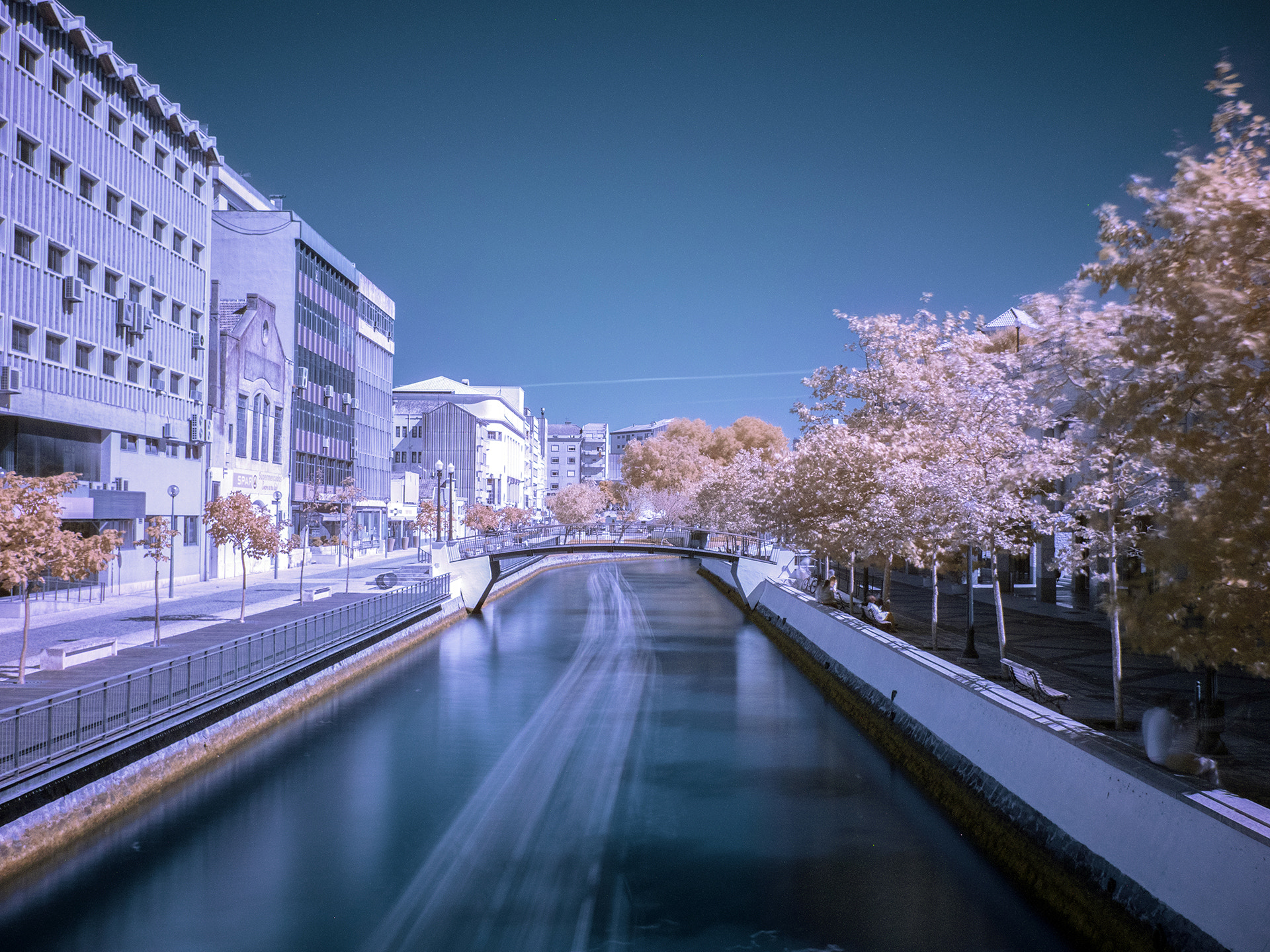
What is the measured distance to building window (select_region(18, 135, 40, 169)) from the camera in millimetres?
30859

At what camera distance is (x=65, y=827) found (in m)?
13.3

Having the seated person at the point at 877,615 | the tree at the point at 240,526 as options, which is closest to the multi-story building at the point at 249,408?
the tree at the point at 240,526

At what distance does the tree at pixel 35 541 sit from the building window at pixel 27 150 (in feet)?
54.8

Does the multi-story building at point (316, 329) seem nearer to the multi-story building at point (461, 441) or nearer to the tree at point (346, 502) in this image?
the tree at point (346, 502)

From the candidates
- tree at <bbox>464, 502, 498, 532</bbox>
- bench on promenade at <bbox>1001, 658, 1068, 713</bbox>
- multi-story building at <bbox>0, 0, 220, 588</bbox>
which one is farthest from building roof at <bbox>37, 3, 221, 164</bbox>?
tree at <bbox>464, 502, 498, 532</bbox>

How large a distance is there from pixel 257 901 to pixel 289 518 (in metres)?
42.8

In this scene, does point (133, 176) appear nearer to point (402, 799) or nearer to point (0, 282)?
point (0, 282)

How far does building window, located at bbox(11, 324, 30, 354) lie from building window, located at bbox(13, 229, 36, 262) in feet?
7.34

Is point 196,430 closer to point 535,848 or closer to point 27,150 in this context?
point 27,150

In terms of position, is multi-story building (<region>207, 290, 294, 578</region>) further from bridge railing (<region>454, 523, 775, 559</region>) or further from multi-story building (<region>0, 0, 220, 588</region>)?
bridge railing (<region>454, 523, 775, 559</region>)

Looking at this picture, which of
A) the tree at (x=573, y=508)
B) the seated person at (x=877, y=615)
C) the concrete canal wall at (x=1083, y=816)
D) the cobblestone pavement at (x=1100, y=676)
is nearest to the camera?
the concrete canal wall at (x=1083, y=816)

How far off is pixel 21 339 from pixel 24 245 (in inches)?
121

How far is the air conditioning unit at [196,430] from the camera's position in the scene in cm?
4119

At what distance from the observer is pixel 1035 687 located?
14711 mm
